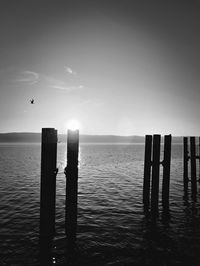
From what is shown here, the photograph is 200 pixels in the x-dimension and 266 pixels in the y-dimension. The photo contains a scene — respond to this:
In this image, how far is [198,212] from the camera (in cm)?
1066

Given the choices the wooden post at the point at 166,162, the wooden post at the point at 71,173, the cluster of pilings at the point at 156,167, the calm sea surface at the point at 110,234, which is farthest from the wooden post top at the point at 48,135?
the wooden post at the point at 166,162

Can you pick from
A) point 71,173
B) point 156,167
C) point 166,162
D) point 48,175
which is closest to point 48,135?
point 48,175

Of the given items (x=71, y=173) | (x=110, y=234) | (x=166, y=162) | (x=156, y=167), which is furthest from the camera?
(x=166, y=162)

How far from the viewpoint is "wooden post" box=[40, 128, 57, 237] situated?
5977mm

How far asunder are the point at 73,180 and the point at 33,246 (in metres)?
3.01

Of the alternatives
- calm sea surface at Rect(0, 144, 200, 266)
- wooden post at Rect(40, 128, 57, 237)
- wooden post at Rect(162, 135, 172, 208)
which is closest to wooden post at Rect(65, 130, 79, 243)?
wooden post at Rect(40, 128, 57, 237)

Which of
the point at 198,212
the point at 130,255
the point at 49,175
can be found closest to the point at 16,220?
the point at 49,175

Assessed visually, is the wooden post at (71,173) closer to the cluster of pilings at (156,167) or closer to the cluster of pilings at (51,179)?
the cluster of pilings at (51,179)

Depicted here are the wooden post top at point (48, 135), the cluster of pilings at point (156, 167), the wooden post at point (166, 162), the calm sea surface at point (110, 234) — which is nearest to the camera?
the wooden post top at point (48, 135)

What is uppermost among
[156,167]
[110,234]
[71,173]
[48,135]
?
[48,135]

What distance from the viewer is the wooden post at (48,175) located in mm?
5977

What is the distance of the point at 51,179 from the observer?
6.10 m

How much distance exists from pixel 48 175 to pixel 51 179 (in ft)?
0.54

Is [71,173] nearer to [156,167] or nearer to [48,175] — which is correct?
[48,175]
